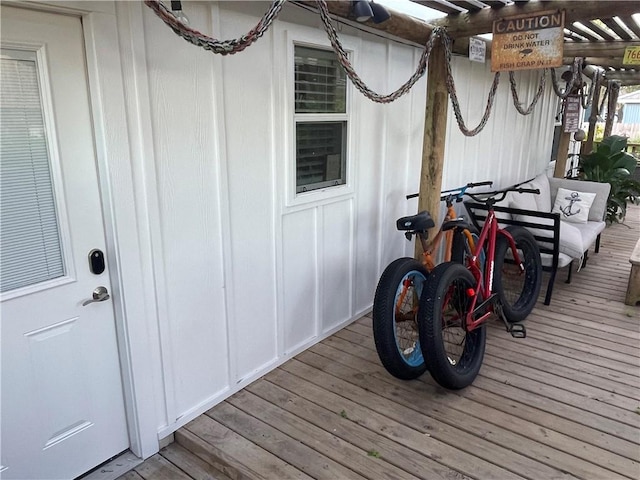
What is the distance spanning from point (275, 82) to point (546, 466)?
2.29 meters

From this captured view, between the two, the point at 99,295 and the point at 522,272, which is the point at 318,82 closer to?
the point at 99,295

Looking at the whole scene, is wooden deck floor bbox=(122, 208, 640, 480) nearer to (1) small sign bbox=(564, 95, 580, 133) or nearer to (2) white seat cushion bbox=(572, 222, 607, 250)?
(2) white seat cushion bbox=(572, 222, 607, 250)

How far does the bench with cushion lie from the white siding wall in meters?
1.13

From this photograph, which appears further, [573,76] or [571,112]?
[571,112]

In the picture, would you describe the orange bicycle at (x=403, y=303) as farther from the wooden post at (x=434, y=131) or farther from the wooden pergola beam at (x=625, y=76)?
the wooden pergola beam at (x=625, y=76)

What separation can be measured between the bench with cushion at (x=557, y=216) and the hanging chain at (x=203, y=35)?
2.69m

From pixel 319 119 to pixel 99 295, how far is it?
163cm

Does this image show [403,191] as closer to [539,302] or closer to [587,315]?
[539,302]

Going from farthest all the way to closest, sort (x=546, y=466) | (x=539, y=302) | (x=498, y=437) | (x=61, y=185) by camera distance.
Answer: (x=539, y=302) → (x=498, y=437) → (x=546, y=466) → (x=61, y=185)

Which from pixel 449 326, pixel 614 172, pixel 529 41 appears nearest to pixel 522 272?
pixel 449 326

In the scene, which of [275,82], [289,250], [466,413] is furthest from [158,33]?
[466,413]

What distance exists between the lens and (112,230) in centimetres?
196

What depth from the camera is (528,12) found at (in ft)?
9.55

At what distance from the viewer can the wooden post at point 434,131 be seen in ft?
10.5
